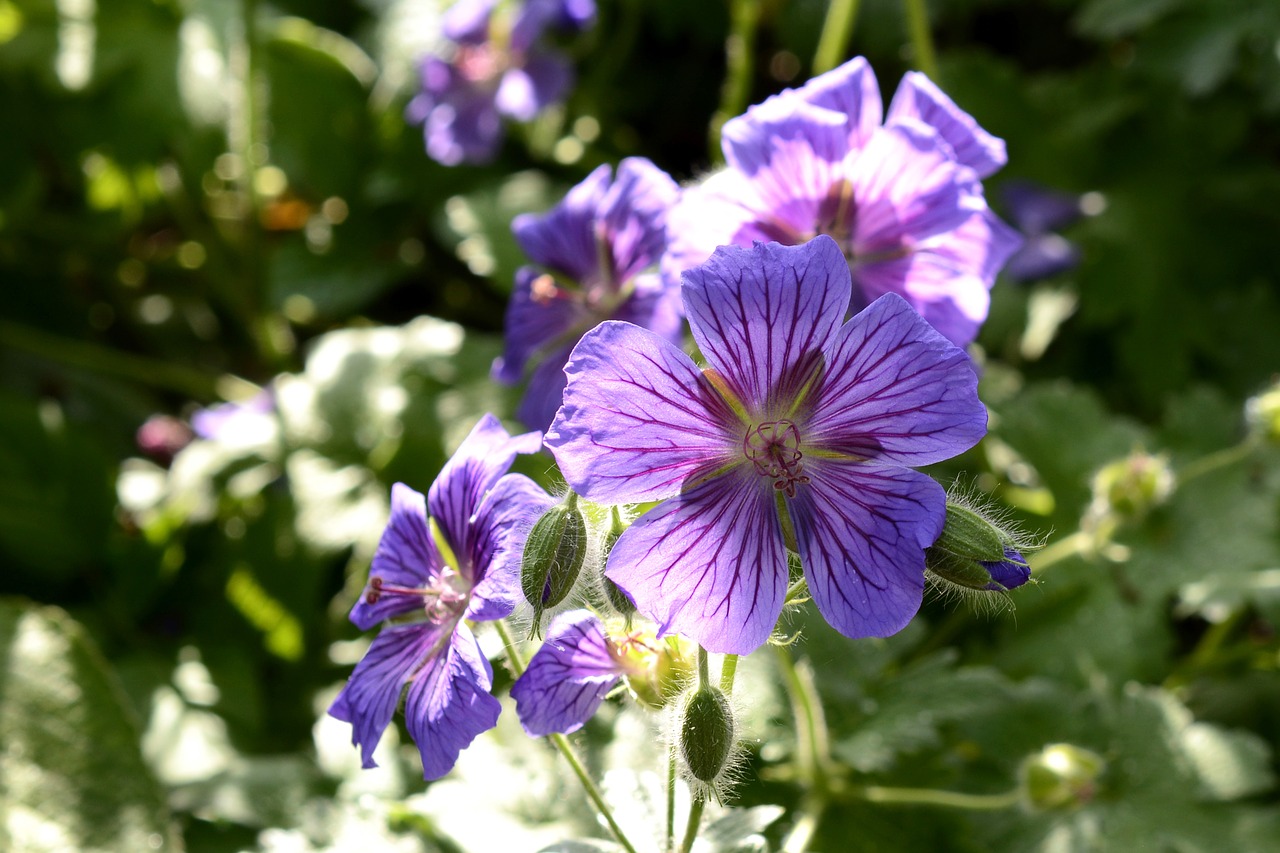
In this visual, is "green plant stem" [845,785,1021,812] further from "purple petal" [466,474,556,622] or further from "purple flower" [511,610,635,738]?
"purple petal" [466,474,556,622]

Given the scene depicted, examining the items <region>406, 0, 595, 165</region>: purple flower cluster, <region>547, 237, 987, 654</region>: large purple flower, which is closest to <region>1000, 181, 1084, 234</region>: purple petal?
<region>406, 0, 595, 165</region>: purple flower cluster

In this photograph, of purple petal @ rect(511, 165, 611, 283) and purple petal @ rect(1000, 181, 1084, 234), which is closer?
purple petal @ rect(511, 165, 611, 283)

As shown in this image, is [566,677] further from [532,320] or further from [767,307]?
[532,320]

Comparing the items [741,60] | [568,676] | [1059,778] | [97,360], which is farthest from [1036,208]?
[97,360]

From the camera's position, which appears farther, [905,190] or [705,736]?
[905,190]

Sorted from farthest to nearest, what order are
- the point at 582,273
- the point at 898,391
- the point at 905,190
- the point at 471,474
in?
the point at 582,273, the point at 905,190, the point at 471,474, the point at 898,391
